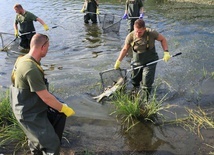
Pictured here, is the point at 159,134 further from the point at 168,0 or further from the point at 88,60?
the point at 168,0

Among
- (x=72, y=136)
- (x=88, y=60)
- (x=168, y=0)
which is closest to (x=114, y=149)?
(x=72, y=136)

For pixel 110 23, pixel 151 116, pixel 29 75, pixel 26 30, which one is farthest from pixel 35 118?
pixel 110 23

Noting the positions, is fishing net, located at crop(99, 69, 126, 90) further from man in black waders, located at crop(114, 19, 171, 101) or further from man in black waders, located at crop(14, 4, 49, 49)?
man in black waders, located at crop(14, 4, 49, 49)

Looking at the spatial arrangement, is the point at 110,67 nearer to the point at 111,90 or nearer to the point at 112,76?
the point at 112,76

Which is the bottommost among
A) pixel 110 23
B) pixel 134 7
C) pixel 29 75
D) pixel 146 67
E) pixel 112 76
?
pixel 112 76

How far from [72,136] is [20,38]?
6397 mm

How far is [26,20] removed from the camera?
9.36 m

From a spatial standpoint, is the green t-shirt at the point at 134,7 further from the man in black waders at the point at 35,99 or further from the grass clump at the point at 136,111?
the man in black waders at the point at 35,99

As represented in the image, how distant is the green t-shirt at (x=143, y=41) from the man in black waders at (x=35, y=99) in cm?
284

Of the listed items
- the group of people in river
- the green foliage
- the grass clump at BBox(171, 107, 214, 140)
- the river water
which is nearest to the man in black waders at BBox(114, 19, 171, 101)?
the river water

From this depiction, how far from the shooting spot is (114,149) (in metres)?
4.25

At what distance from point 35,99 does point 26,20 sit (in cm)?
685

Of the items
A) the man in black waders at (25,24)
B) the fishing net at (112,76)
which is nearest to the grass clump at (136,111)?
the fishing net at (112,76)

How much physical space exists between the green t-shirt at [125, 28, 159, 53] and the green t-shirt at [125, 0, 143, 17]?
5.20 meters
